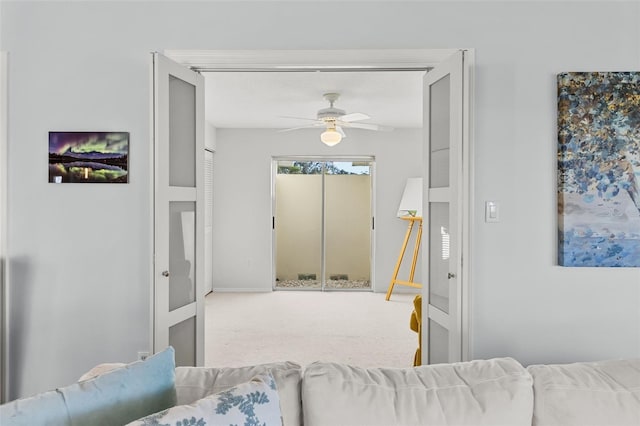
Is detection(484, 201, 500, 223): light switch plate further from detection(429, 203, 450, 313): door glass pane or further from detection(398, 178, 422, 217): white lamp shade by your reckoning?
detection(398, 178, 422, 217): white lamp shade

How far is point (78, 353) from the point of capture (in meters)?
2.71

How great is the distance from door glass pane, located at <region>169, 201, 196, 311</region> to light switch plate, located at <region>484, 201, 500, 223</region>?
172 cm

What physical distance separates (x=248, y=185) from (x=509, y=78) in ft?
16.1

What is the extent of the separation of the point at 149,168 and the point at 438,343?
6.30 feet

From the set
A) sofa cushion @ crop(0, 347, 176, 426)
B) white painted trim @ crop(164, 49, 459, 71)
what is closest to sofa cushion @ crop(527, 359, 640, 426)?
sofa cushion @ crop(0, 347, 176, 426)

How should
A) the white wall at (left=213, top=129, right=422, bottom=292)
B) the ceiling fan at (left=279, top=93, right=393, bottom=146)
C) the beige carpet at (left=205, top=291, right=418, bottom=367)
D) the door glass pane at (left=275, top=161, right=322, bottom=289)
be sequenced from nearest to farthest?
the beige carpet at (left=205, top=291, right=418, bottom=367) < the ceiling fan at (left=279, top=93, right=393, bottom=146) < the white wall at (left=213, top=129, right=422, bottom=292) < the door glass pane at (left=275, top=161, right=322, bottom=289)

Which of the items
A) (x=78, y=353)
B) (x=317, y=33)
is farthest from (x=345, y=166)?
(x=78, y=353)

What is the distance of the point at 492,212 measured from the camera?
264cm

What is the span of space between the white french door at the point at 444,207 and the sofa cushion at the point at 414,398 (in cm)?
122

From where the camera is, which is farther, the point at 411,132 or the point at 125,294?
the point at 411,132

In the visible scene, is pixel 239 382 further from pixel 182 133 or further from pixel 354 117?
pixel 354 117

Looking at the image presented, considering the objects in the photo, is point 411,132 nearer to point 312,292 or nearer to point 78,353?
point 312,292

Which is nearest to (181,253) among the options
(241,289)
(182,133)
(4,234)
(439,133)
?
(182,133)

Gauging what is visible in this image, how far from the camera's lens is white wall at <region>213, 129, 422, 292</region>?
7004 millimetres
